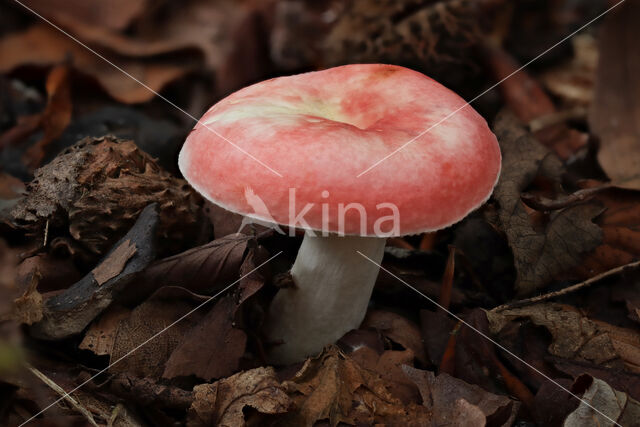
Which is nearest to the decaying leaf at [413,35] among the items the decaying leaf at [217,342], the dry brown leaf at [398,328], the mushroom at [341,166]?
the mushroom at [341,166]

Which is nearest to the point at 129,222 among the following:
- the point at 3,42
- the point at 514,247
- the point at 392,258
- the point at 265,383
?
the point at 265,383

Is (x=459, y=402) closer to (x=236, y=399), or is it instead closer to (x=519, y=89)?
(x=236, y=399)

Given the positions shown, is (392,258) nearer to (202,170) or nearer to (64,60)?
(202,170)

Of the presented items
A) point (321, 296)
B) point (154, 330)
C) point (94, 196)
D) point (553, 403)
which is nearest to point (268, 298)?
point (321, 296)

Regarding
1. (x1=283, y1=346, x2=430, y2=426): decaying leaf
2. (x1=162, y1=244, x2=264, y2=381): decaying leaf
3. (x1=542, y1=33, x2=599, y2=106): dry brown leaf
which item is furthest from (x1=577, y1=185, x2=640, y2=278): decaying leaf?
(x1=542, y1=33, x2=599, y2=106): dry brown leaf

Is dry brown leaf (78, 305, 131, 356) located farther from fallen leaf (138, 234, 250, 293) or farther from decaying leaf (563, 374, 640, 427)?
decaying leaf (563, 374, 640, 427)

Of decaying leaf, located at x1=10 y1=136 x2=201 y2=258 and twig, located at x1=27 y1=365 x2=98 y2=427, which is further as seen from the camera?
decaying leaf, located at x1=10 y1=136 x2=201 y2=258
